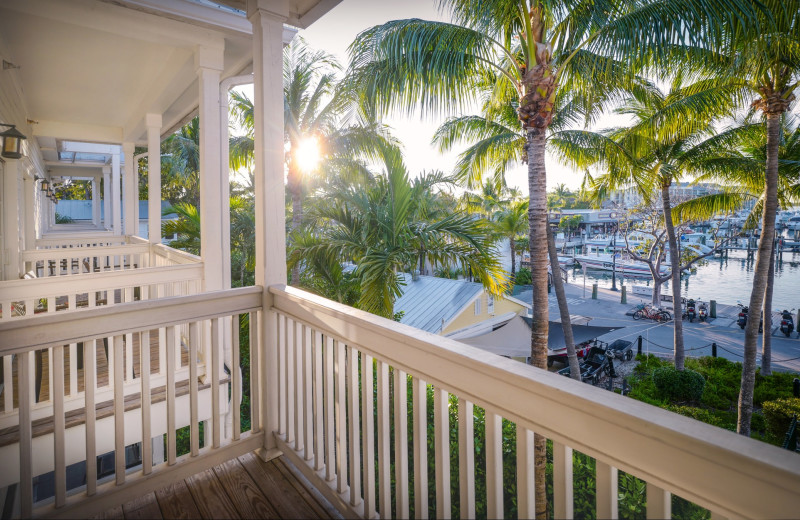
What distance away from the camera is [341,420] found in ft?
5.46

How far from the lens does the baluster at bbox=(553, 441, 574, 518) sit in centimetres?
92

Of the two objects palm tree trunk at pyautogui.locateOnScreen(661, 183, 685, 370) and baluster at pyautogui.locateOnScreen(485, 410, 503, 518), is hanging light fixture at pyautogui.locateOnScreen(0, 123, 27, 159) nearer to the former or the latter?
baluster at pyautogui.locateOnScreen(485, 410, 503, 518)

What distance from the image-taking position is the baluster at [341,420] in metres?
1.65

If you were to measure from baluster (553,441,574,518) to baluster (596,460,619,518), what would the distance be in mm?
71

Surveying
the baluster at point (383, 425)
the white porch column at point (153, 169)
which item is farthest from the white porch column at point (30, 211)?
the baluster at point (383, 425)

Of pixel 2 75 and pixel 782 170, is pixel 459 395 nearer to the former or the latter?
pixel 2 75

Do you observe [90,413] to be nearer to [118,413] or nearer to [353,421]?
[118,413]

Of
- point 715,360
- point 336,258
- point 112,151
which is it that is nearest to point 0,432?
point 336,258

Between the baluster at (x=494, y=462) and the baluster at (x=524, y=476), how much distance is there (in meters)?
0.06

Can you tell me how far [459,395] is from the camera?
1.14 m

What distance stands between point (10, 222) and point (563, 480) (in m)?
6.23

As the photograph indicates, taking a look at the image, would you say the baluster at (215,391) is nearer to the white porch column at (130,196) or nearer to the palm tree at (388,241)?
the palm tree at (388,241)

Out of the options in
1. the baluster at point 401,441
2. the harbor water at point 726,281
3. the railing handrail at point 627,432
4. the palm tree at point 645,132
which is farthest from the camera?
the harbor water at point 726,281

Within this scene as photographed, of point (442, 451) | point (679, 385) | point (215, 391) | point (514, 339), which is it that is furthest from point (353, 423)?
point (514, 339)
